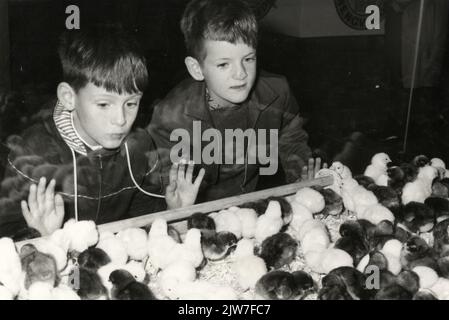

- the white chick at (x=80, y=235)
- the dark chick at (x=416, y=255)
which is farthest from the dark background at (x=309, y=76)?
the dark chick at (x=416, y=255)

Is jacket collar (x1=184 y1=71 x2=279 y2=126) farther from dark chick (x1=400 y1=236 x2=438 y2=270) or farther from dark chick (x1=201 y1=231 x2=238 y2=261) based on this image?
dark chick (x1=400 y1=236 x2=438 y2=270)

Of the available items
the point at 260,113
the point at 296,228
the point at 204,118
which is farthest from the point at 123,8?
the point at 296,228

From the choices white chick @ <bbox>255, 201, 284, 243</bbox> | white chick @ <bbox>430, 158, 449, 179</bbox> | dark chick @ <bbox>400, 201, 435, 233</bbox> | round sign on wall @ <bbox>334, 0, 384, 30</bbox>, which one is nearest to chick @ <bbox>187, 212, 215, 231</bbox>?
white chick @ <bbox>255, 201, 284, 243</bbox>

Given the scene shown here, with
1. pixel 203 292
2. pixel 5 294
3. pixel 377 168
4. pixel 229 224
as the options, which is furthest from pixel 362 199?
pixel 5 294

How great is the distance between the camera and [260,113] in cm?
185

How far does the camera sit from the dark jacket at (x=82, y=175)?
1428 millimetres

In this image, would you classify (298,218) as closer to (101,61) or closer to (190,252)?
(190,252)

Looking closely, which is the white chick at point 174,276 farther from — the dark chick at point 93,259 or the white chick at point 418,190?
the white chick at point 418,190

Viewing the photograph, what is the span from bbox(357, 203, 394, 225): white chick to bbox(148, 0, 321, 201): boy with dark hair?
17.9 inches

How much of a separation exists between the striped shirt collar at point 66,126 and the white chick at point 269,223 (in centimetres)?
59

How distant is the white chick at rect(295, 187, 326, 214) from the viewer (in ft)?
4.67

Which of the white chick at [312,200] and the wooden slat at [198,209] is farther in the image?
the white chick at [312,200]

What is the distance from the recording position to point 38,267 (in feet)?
3.28
